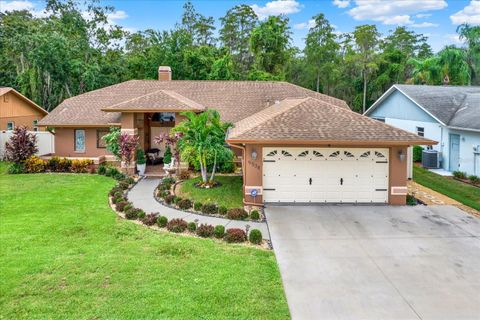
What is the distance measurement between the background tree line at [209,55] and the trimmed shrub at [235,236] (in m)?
23.1

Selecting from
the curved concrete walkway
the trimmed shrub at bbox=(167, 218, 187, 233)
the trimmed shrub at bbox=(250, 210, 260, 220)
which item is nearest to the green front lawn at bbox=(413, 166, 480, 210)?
the trimmed shrub at bbox=(250, 210, 260, 220)

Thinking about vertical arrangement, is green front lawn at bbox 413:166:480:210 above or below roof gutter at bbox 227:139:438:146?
below

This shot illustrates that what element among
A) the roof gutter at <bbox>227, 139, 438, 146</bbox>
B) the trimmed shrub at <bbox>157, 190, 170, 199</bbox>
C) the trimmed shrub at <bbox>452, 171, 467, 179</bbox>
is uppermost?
the roof gutter at <bbox>227, 139, 438, 146</bbox>

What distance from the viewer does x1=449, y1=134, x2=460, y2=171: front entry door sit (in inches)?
706

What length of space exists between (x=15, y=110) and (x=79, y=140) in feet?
31.4

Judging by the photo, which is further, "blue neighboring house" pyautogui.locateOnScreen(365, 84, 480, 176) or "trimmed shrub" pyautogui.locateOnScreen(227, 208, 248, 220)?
"blue neighboring house" pyautogui.locateOnScreen(365, 84, 480, 176)

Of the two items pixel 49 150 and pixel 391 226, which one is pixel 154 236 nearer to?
A: pixel 391 226

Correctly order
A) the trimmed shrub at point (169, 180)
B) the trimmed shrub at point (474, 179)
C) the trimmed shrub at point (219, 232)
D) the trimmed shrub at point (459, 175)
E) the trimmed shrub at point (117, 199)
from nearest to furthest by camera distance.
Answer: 1. the trimmed shrub at point (219, 232)
2. the trimmed shrub at point (117, 199)
3. the trimmed shrub at point (169, 180)
4. the trimmed shrub at point (474, 179)
5. the trimmed shrub at point (459, 175)

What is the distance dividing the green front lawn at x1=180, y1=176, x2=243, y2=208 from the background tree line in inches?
690

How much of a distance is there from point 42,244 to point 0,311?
2968 mm

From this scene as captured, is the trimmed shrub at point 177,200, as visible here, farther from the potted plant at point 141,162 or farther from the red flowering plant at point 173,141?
the potted plant at point 141,162

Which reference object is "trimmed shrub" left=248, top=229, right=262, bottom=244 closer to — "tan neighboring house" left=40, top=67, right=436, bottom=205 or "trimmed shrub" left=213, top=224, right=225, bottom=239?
"trimmed shrub" left=213, top=224, right=225, bottom=239

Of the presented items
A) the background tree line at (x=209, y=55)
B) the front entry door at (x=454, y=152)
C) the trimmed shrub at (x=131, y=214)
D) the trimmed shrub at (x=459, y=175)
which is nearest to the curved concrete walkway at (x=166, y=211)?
the trimmed shrub at (x=131, y=214)

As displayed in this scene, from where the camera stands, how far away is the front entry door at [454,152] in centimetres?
1794
